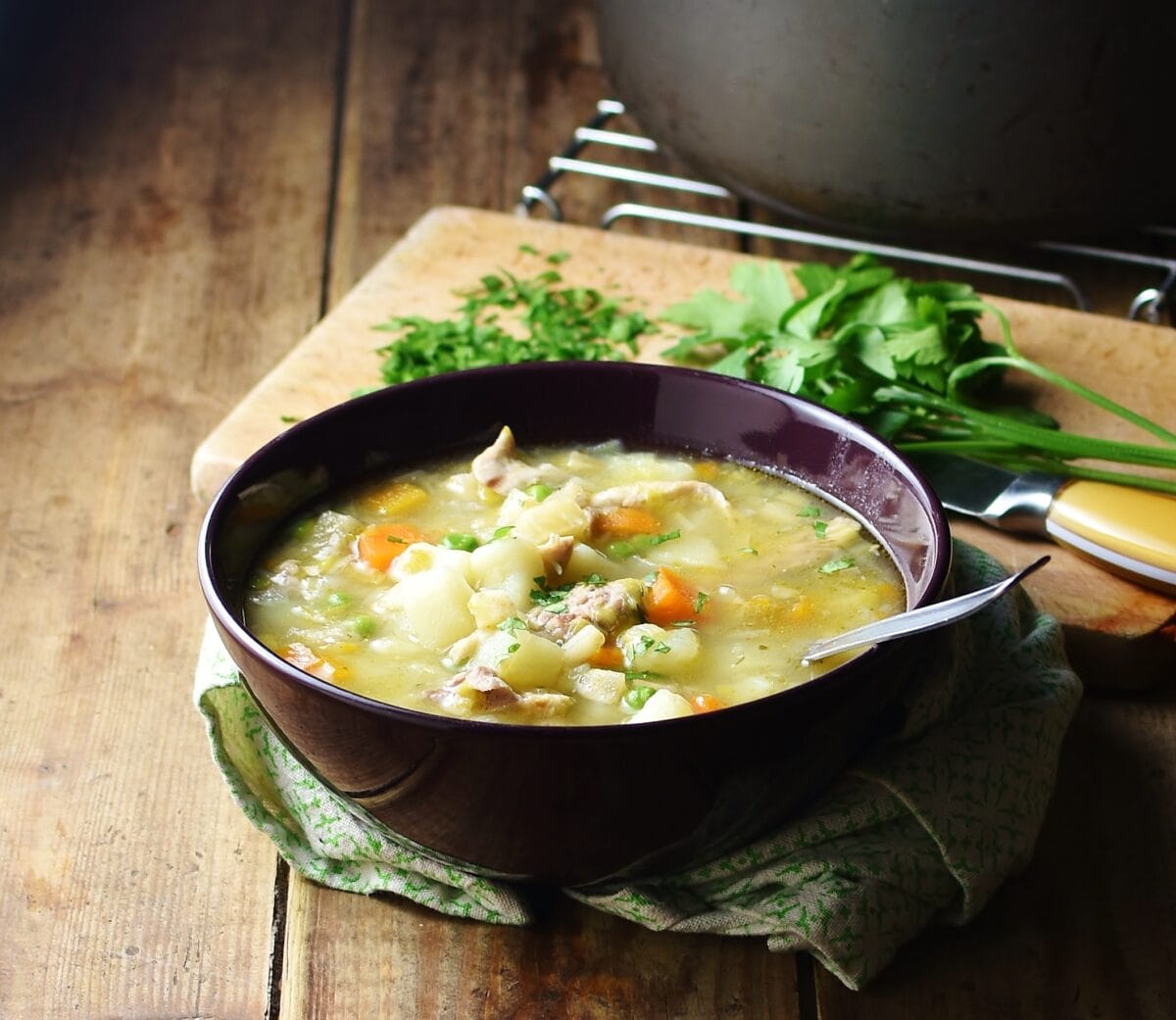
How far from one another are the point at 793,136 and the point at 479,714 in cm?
165

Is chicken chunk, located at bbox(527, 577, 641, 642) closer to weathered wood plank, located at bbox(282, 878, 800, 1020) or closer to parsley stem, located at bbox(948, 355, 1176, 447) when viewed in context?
weathered wood plank, located at bbox(282, 878, 800, 1020)

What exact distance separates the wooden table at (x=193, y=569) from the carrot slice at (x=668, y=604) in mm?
379

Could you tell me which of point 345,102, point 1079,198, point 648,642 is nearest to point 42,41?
point 345,102

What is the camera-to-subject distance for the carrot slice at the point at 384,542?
2.07 metres

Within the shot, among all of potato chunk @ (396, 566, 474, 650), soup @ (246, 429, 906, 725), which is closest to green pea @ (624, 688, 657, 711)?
soup @ (246, 429, 906, 725)

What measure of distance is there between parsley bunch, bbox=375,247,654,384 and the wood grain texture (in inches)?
17.4

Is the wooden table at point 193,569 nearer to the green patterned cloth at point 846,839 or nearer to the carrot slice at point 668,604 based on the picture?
the green patterned cloth at point 846,839

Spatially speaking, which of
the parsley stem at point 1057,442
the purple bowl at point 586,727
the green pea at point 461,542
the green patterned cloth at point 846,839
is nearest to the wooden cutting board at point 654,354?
the parsley stem at point 1057,442

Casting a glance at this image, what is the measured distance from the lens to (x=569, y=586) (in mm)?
2014

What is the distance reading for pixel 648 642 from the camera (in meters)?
1.88

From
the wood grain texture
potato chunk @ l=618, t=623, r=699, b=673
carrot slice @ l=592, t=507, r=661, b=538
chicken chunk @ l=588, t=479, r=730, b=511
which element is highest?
potato chunk @ l=618, t=623, r=699, b=673

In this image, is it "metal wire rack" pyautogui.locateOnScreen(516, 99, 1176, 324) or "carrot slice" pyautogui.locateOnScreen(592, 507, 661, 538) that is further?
"metal wire rack" pyautogui.locateOnScreen(516, 99, 1176, 324)

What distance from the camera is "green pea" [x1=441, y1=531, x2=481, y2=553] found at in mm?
2064

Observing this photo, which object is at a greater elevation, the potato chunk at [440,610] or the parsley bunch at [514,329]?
the potato chunk at [440,610]
